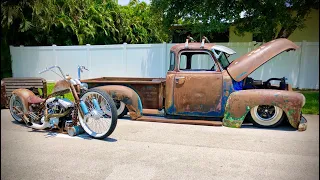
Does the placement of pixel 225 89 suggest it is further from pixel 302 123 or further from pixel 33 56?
pixel 33 56

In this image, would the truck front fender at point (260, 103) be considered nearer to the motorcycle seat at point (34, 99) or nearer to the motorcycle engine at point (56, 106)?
the motorcycle engine at point (56, 106)

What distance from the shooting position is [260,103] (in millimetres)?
5047

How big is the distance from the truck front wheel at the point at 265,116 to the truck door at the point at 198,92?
0.66 m

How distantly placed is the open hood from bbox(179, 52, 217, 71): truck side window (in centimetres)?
47

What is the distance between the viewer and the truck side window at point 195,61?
5.87 metres

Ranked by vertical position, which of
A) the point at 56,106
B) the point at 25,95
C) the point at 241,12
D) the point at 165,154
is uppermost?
the point at 241,12

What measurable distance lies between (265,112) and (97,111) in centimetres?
325

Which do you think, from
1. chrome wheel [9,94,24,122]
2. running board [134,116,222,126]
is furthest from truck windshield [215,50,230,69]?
chrome wheel [9,94,24,122]

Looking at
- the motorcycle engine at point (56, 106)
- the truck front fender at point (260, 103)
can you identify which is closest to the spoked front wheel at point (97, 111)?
the motorcycle engine at point (56, 106)

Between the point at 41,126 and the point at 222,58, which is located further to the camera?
the point at 222,58

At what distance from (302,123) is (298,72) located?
453 centimetres

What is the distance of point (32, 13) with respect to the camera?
9.56ft

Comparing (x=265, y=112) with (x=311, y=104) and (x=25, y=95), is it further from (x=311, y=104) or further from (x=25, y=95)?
(x=25, y=95)

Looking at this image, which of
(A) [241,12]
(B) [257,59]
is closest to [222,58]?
(B) [257,59]
